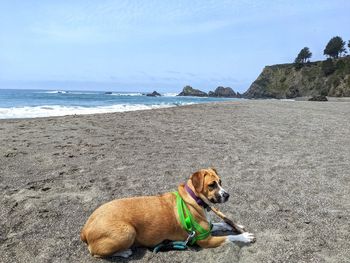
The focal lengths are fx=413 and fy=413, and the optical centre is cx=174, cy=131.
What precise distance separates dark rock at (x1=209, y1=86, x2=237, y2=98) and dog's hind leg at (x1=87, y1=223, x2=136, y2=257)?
418ft

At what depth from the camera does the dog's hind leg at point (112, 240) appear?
5078 mm

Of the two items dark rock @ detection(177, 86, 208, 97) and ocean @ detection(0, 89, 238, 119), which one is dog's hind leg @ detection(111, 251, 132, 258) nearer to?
ocean @ detection(0, 89, 238, 119)

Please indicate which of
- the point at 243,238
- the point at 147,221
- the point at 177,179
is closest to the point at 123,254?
the point at 147,221

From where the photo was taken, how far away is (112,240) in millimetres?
5070

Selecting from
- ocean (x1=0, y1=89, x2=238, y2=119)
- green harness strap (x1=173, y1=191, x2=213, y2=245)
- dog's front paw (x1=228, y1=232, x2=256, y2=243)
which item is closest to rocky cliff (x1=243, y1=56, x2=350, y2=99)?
ocean (x1=0, y1=89, x2=238, y2=119)

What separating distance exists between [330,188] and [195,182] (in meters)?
3.69

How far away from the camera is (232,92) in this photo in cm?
13700

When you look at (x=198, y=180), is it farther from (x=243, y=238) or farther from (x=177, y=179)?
(x=177, y=179)

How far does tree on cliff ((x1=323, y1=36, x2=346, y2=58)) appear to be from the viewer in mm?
98625

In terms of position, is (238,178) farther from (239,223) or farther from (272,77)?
(272,77)

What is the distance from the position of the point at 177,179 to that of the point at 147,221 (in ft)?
11.0

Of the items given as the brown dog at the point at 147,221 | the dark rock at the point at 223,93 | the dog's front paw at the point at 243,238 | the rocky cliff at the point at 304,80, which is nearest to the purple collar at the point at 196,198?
the brown dog at the point at 147,221

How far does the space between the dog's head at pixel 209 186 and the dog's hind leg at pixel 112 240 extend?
1044mm

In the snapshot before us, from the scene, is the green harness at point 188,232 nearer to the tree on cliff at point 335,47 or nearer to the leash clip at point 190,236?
the leash clip at point 190,236
